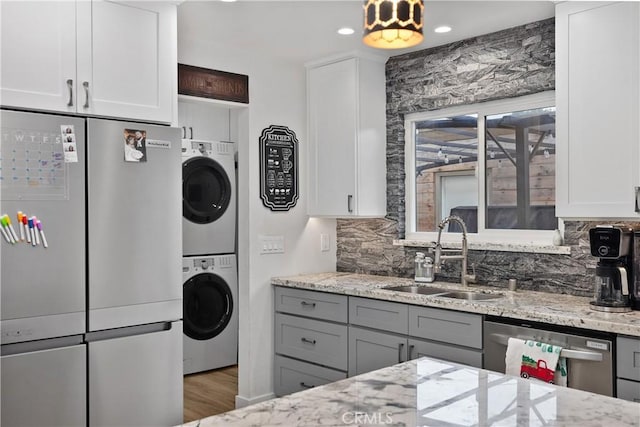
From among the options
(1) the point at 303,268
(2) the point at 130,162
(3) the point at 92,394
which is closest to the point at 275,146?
(1) the point at 303,268

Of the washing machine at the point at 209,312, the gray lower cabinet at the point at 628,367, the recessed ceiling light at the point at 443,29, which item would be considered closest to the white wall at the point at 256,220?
the washing machine at the point at 209,312

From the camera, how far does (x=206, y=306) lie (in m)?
4.75

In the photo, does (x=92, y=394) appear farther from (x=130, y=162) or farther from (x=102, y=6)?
(x=102, y=6)

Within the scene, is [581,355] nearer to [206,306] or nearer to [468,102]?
[468,102]

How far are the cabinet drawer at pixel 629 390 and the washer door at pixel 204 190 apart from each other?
3.22 metres

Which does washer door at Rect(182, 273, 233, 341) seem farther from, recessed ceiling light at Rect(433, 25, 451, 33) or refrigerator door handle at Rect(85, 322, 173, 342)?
recessed ceiling light at Rect(433, 25, 451, 33)

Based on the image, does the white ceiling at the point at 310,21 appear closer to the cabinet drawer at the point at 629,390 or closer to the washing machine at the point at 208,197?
the washing machine at the point at 208,197

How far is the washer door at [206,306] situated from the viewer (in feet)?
15.2

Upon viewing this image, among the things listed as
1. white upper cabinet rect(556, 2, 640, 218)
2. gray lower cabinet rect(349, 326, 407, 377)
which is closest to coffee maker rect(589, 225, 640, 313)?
white upper cabinet rect(556, 2, 640, 218)

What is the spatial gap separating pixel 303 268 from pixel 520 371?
2.00m

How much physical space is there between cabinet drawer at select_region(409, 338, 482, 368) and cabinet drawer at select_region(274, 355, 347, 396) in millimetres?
608

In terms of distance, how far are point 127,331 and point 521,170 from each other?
245cm

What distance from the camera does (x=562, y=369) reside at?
255cm

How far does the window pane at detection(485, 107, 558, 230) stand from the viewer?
3461 mm
